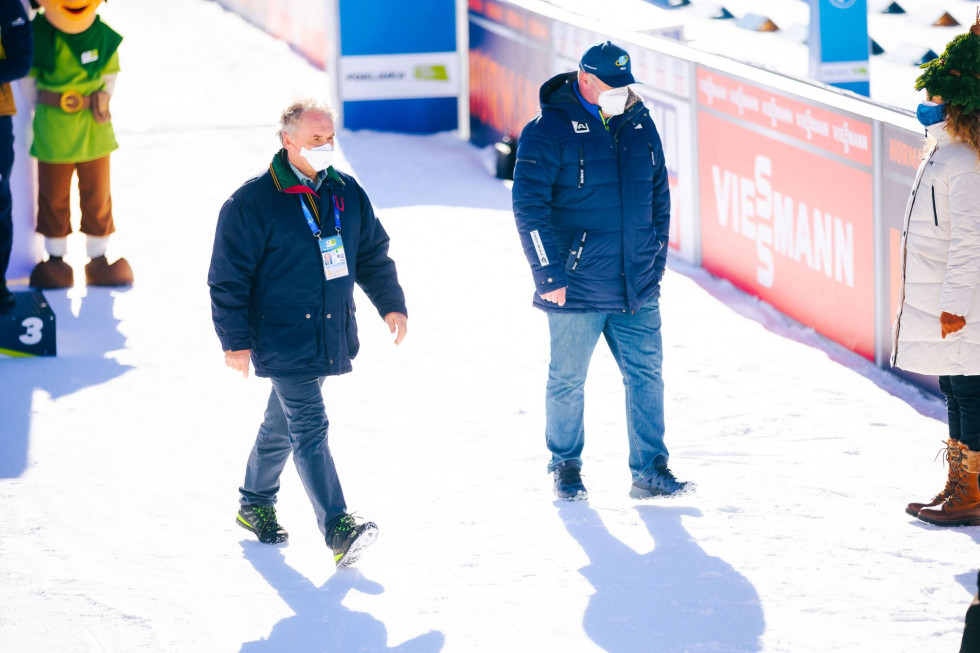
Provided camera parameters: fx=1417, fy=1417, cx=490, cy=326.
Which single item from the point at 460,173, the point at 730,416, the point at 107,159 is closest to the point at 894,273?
the point at 730,416

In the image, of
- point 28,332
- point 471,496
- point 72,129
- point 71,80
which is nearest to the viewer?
point 471,496

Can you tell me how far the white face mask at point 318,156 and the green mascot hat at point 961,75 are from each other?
209 centimetres

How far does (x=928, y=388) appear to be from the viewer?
682 cm

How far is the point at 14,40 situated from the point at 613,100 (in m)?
4.20

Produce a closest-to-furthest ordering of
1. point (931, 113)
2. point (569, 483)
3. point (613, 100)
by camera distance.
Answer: point (931, 113) → point (613, 100) → point (569, 483)

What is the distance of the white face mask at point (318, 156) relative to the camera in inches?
187

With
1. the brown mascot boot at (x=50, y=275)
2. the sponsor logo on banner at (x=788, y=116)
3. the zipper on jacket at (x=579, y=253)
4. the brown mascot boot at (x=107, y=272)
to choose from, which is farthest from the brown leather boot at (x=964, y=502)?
the brown mascot boot at (x=50, y=275)

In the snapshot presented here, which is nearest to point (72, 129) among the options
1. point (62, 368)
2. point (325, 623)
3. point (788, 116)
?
point (62, 368)

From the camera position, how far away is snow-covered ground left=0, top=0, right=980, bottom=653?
4.56m

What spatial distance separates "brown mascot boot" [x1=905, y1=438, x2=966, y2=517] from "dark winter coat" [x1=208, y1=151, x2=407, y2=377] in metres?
2.18

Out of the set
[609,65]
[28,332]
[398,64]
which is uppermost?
[609,65]

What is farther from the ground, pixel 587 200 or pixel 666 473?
pixel 587 200

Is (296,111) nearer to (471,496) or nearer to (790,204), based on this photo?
(471,496)

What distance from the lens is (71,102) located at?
870cm
